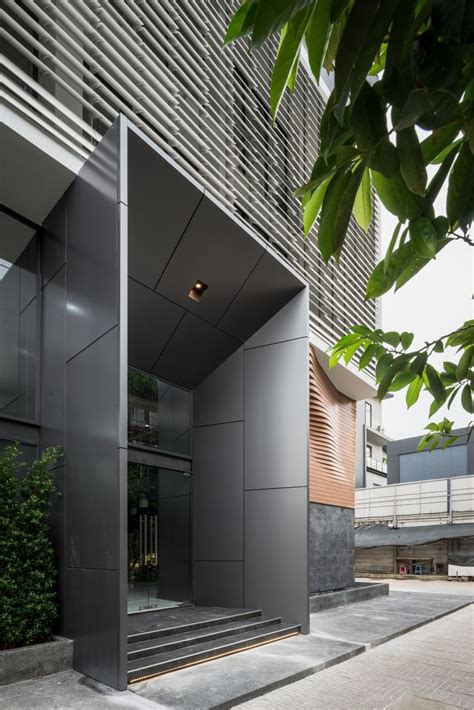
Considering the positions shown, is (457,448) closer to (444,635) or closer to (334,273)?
(334,273)

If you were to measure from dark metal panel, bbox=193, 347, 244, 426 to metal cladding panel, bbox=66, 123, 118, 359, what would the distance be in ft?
13.1

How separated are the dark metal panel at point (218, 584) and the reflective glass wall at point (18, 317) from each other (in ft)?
14.8

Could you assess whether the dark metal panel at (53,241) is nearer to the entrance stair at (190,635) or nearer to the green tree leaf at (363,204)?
the entrance stair at (190,635)

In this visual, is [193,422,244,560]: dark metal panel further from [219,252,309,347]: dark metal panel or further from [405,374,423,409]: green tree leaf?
[405,374,423,409]: green tree leaf

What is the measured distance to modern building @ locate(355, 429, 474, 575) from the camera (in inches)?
1019

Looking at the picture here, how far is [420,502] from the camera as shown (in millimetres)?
29422

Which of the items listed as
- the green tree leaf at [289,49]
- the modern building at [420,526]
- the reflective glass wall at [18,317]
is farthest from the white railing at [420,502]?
the green tree leaf at [289,49]

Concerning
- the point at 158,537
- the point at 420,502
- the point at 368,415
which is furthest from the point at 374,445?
the point at 158,537

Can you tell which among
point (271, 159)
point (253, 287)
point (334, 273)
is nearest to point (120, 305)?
point (253, 287)

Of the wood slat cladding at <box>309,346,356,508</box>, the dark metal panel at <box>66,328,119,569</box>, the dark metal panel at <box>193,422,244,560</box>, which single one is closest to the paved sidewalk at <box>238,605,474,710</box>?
the dark metal panel at <box>66,328,119,569</box>

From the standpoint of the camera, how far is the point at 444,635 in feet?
34.7

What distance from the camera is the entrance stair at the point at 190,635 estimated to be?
7738mm

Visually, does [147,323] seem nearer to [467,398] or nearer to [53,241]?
[53,241]

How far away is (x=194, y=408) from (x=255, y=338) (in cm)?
191
